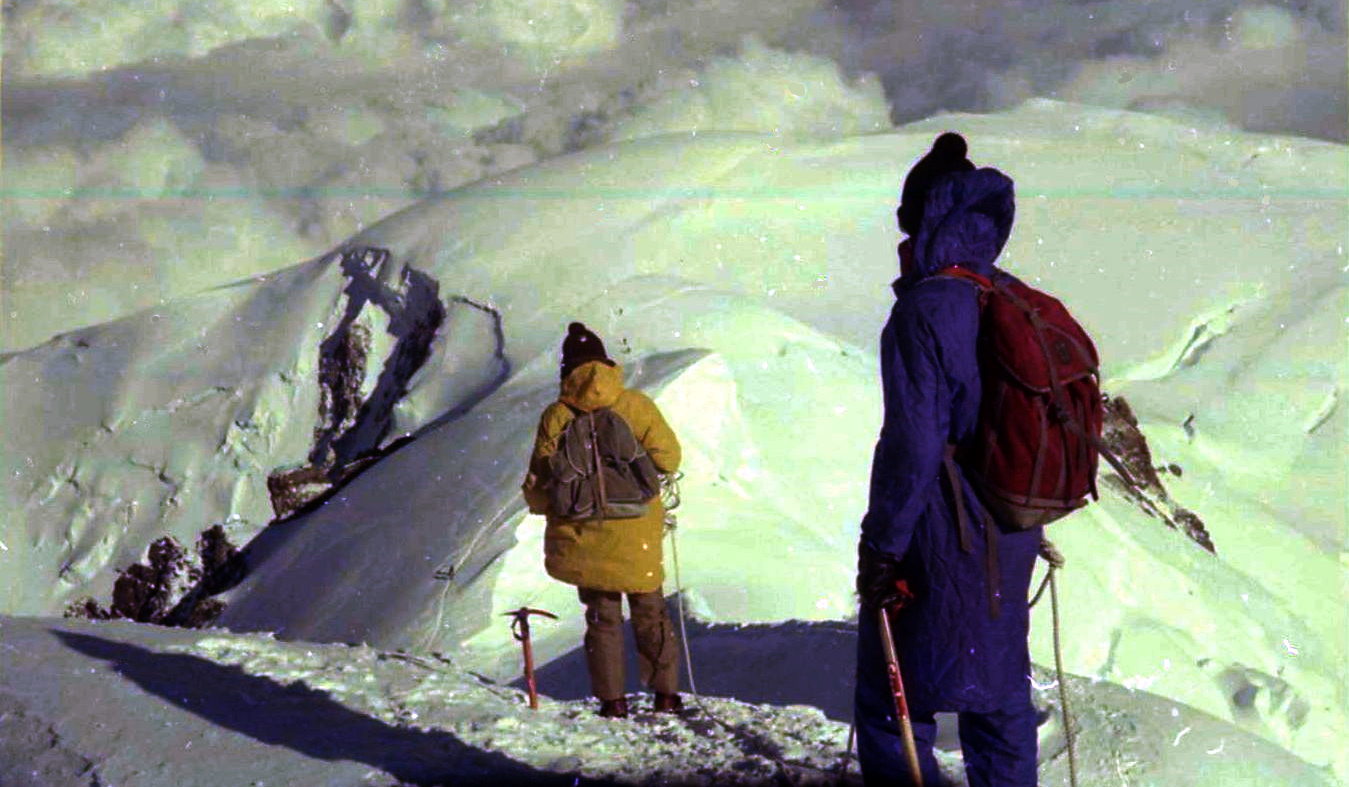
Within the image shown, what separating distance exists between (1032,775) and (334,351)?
92.6 feet

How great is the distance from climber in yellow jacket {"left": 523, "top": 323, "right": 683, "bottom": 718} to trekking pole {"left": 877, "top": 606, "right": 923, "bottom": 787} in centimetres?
213

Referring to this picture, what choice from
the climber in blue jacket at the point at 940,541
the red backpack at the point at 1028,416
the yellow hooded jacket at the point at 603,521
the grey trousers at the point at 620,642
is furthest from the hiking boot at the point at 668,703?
the red backpack at the point at 1028,416

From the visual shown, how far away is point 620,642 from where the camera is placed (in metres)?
6.50

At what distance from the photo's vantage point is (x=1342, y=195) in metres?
47.2

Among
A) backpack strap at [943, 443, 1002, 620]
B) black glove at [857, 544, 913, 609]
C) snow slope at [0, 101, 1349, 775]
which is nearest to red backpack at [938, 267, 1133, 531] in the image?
backpack strap at [943, 443, 1002, 620]

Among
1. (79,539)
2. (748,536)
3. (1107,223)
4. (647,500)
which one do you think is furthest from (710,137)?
(647,500)

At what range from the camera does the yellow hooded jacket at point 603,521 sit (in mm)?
6324

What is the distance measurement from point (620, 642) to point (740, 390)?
1045 cm

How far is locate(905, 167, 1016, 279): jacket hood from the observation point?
4.29 m

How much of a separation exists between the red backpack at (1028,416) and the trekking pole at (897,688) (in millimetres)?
349

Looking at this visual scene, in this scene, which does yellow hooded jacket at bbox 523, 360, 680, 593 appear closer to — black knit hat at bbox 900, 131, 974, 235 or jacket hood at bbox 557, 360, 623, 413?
jacket hood at bbox 557, 360, 623, 413

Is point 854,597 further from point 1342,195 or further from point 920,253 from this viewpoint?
point 1342,195

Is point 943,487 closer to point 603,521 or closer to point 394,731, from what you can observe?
point 603,521

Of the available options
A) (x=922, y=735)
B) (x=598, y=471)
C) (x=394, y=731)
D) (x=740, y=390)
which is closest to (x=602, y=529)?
(x=598, y=471)
